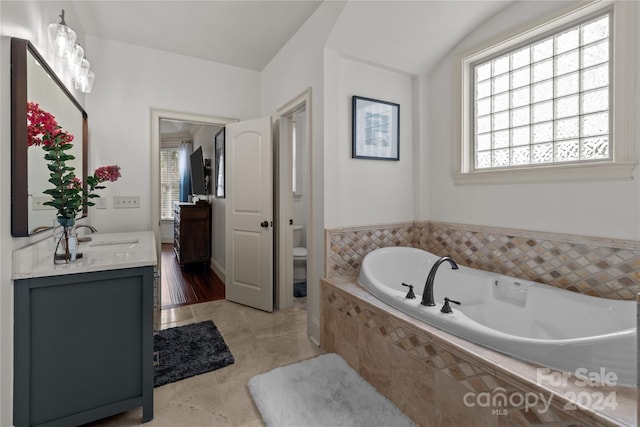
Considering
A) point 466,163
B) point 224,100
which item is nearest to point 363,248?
point 466,163

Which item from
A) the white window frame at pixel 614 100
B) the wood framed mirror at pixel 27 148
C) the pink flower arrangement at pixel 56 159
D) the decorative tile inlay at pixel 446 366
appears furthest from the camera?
the white window frame at pixel 614 100

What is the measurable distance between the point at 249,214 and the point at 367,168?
1341mm

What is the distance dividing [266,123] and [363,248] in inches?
61.2

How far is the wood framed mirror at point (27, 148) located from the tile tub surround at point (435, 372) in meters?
1.67

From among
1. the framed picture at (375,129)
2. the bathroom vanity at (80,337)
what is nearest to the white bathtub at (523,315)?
→ the framed picture at (375,129)

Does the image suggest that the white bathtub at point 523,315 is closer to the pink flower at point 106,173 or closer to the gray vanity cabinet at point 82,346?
the gray vanity cabinet at point 82,346

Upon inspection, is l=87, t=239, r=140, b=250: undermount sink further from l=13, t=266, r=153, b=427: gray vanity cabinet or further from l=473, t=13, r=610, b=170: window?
l=473, t=13, r=610, b=170: window

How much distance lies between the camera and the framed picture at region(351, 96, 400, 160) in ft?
7.91

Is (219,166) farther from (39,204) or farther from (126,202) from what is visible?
(39,204)

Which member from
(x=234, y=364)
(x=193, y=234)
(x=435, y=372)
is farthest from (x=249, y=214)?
(x=435, y=372)

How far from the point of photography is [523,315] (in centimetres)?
182

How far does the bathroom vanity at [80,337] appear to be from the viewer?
127 cm

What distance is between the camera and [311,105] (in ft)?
8.01

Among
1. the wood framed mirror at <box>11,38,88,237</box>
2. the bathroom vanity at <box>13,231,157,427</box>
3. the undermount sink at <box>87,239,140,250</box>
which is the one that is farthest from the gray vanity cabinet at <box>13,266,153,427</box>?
the undermount sink at <box>87,239,140,250</box>
